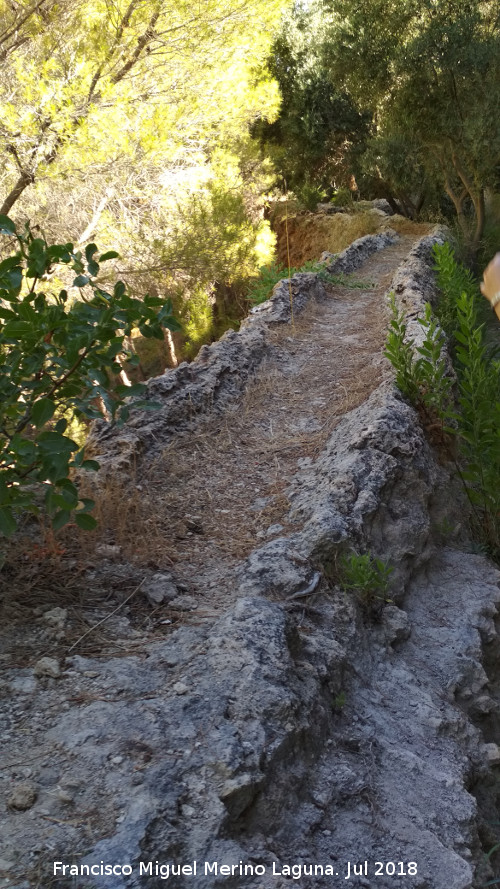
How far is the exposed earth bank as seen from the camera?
74.7 inches

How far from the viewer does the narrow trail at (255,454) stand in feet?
11.1

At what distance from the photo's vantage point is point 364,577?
10.0ft

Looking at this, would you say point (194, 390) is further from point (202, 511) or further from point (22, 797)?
point (22, 797)

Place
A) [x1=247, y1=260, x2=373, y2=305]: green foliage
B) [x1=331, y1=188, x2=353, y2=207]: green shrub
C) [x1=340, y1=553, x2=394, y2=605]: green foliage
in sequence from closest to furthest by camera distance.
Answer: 1. [x1=340, y1=553, x2=394, y2=605]: green foliage
2. [x1=247, y1=260, x2=373, y2=305]: green foliage
3. [x1=331, y1=188, x2=353, y2=207]: green shrub

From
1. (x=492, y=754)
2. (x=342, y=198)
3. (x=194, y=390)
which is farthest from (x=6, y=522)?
(x=342, y=198)

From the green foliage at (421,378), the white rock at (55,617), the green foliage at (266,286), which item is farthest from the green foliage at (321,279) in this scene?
the white rock at (55,617)

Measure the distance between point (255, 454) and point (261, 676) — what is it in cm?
230

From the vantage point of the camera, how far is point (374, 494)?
370cm

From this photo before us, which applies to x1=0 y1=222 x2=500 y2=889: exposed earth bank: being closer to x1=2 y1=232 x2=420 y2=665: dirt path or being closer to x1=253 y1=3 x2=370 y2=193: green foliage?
x1=2 y1=232 x2=420 y2=665: dirt path

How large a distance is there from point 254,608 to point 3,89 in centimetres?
684

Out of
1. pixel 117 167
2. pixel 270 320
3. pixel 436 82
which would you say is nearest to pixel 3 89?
pixel 117 167

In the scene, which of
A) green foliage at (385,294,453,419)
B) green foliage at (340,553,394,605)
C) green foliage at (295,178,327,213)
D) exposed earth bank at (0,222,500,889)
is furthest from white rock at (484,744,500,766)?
green foliage at (295,178,327,213)

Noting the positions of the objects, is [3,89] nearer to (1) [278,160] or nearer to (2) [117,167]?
(2) [117,167]

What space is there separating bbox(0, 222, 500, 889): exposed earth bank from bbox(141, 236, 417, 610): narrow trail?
0.02m
